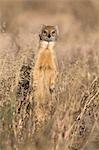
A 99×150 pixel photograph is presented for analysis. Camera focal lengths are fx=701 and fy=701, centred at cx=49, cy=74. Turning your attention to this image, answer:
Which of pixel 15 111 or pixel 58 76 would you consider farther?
pixel 58 76

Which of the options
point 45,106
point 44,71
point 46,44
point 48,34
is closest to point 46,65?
point 44,71

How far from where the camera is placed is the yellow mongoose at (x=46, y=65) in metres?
6.94

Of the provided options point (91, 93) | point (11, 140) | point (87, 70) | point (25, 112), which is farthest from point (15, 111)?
point (87, 70)

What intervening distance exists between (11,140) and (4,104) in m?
0.69

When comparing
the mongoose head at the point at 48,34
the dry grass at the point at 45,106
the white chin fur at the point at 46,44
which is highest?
the mongoose head at the point at 48,34

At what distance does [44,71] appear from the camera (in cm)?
738

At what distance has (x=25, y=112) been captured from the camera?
6.16 metres

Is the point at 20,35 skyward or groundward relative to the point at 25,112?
skyward

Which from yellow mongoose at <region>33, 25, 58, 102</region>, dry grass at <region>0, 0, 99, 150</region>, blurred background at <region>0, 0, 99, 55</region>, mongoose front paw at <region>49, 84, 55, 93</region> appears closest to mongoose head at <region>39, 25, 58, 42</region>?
yellow mongoose at <region>33, 25, 58, 102</region>

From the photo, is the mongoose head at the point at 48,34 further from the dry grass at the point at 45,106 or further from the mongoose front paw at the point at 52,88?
the mongoose front paw at the point at 52,88

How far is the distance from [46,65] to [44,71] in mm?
119

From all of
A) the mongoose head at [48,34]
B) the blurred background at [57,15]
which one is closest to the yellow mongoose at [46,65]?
the mongoose head at [48,34]

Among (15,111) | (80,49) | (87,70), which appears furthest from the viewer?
(80,49)

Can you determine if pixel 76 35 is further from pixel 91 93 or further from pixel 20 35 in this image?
pixel 91 93
